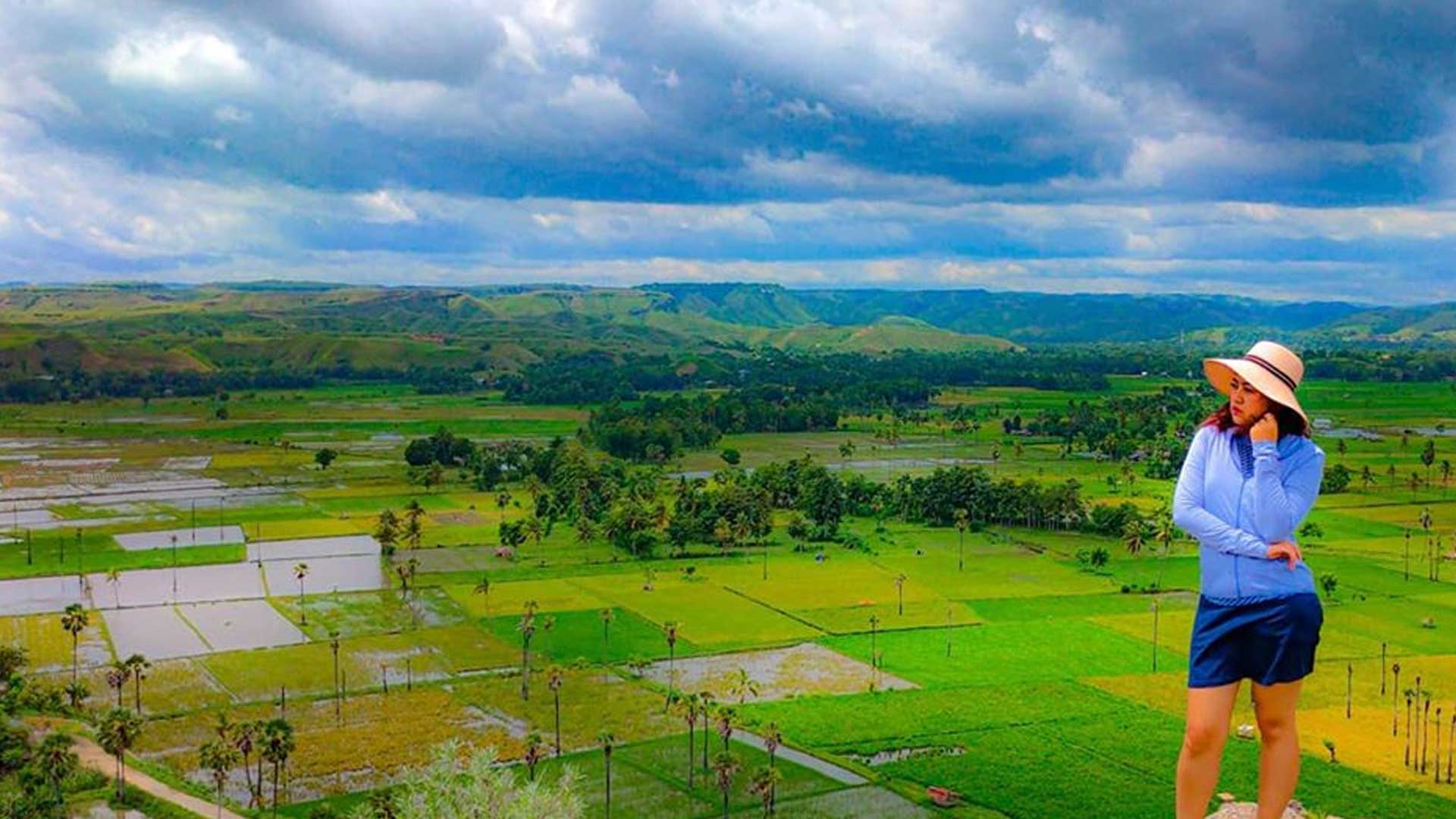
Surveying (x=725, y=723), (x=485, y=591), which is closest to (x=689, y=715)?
(x=725, y=723)

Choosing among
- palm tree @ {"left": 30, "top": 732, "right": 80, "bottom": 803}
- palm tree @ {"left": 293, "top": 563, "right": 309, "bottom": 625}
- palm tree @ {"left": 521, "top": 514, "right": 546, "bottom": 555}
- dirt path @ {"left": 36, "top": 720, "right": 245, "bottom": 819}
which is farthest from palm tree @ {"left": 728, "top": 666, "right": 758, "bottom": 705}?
palm tree @ {"left": 521, "top": 514, "right": 546, "bottom": 555}

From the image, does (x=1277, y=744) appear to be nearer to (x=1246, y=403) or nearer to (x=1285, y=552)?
(x=1285, y=552)

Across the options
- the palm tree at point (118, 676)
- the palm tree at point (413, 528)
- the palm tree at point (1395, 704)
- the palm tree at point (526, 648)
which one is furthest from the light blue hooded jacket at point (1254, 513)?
the palm tree at point (413, 528)

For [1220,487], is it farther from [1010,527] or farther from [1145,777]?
[1010,527]

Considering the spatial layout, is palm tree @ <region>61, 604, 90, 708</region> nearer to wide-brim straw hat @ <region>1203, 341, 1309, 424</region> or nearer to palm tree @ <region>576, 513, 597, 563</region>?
palm tree @ <region>576, 513, 597, 563</region>

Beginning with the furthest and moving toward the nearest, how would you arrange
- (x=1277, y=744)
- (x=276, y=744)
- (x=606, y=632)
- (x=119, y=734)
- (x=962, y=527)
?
1. (x=962, y=527)
2. (x=606, y=632)
3. (x=276, y=744)
4. (x=119, y=734)
5. (x=1277, y=744)

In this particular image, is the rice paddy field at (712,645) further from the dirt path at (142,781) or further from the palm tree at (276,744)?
the palm tree at (276,744)

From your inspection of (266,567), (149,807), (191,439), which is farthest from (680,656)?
(191,439)
